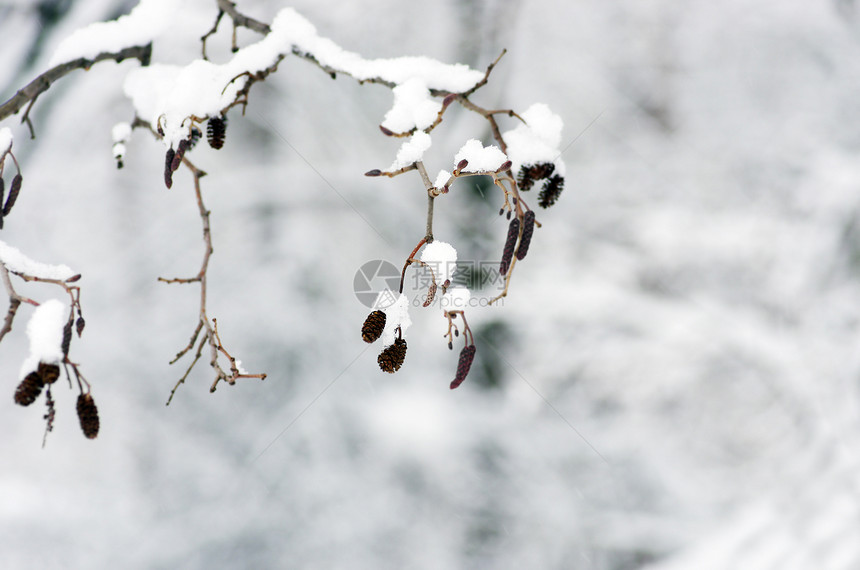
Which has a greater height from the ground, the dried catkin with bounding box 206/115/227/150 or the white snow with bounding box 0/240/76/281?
the dried catkin with bounding box 206/115/227/150

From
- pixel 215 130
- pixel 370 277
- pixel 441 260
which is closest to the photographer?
pixel 441 260

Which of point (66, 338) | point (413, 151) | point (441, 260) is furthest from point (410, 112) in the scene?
point (66, 338)

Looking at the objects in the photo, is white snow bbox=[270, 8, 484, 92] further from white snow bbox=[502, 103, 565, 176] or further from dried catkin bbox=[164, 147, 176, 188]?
dried catkin bbox=[164, 147, 176, 188]

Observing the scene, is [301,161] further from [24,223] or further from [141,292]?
[24,223]

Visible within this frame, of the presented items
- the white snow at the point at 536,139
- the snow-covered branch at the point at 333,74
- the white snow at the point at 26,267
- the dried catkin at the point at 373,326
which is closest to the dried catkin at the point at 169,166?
the snow-covered branch at the point at 333,74

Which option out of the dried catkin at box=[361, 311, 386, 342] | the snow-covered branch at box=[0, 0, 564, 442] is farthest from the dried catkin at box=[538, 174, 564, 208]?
the dried catkin at box=[361, 311, 386, 342]

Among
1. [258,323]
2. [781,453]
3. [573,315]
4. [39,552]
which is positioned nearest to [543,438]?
[573,315]

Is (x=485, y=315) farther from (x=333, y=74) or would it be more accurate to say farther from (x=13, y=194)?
(x=13, y=194)
